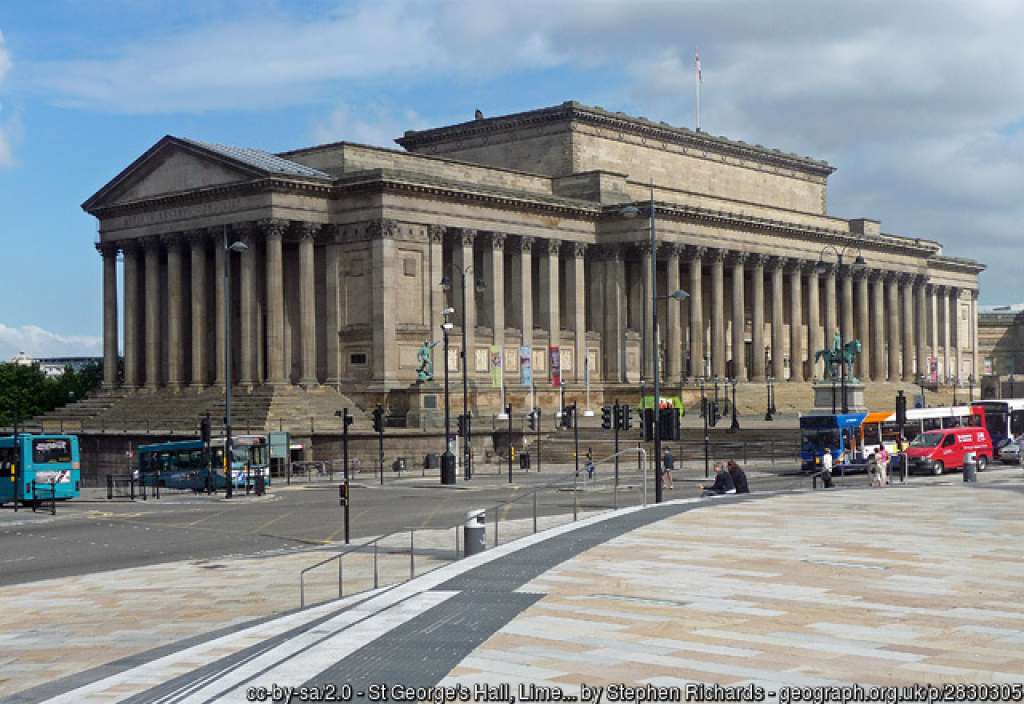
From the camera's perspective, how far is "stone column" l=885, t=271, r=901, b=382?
138625mm

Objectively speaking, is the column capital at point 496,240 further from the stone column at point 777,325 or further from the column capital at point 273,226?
the stone column at point 777,325

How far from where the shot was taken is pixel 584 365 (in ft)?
359

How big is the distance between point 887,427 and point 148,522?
38.7 m

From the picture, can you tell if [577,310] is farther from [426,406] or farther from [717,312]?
[426,406]

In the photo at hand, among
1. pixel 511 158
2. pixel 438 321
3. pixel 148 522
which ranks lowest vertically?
A: pixel 148 522

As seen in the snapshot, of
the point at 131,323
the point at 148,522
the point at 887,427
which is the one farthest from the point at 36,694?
the point at 131,323

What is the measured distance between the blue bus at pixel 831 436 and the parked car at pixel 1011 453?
749 cm

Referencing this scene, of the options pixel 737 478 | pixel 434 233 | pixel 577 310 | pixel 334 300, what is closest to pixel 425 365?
pixel 334 300

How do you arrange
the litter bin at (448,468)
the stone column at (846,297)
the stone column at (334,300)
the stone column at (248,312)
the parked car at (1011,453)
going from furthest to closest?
the stone column at (846,297) → the stone column at (334,300) → the stone column at (248,312) → the parked car at (1011,453) → the litter bin at (448,468)

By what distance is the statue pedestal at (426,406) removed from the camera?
295 ft

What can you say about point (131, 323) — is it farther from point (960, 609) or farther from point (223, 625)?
point (960, 609)

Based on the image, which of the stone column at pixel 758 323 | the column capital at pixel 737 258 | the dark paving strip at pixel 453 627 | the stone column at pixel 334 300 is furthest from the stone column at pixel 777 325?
the dark paving strip at pixel 453 627

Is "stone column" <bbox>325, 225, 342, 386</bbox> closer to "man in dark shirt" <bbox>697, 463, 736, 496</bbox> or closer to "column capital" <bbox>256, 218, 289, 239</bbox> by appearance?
"column capital" <bbox>256, 218, 289, 239</bbox>

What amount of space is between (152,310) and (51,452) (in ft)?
130
